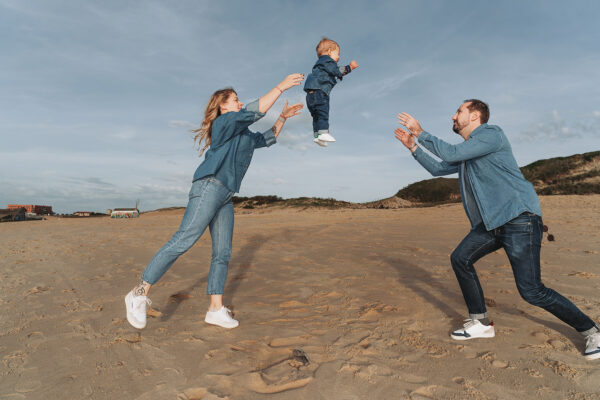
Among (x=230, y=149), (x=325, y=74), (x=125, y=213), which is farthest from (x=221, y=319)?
(x=125, y=213)

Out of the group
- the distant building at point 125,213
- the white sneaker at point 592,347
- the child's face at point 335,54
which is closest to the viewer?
the white sneaker at point 592,347

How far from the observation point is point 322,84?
4191 mm

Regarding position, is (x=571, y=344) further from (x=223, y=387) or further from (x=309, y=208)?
(x=309, y=208)

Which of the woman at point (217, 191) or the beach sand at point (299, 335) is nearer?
the beach sand at point (299, 335)

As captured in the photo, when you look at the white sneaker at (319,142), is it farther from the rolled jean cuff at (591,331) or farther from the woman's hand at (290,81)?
the rolled jean cuff at (591,331)

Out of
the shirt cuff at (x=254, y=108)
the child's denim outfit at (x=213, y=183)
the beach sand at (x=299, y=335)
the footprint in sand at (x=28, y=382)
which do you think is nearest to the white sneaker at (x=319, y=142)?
the child's denim outfit at (x=213, y=183)

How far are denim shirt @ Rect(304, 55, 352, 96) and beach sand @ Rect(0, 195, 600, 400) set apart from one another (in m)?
2.61

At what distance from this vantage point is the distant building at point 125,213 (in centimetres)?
2506

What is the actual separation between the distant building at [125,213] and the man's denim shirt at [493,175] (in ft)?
85.6

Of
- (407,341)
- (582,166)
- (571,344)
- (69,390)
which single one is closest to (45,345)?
(69,390)

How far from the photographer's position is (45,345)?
10.2ft

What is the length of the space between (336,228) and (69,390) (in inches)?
390

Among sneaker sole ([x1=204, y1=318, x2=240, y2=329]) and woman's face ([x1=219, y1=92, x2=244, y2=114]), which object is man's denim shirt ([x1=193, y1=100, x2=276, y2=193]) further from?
sneaker sole ([x1=204, y1=318, x2=240, y2=329])

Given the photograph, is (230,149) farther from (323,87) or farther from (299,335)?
(299,335)
